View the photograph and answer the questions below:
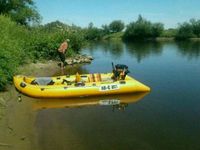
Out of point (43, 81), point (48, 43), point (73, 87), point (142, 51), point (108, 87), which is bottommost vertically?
point (142, 51)

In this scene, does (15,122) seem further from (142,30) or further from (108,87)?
(142,30)

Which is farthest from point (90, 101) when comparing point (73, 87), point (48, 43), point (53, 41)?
point (53, 41)

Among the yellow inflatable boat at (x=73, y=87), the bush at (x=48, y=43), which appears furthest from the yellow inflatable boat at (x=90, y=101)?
the bush at (x=48, y=43)

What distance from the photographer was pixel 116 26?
103m

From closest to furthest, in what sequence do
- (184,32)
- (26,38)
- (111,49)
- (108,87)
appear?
(108,87)
(26,38)
(111,49)
(184,32)

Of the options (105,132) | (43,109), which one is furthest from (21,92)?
(105,132)

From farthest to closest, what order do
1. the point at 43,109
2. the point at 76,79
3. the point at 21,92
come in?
the point at 76,79, the point at 21,92, the point at 43,109

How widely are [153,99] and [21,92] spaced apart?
5.68m

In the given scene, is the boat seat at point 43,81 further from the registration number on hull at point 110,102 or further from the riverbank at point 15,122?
the registration number on hull at point 110,102

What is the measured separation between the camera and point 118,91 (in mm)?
14539

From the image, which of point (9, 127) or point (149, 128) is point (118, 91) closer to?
point (149, 128)

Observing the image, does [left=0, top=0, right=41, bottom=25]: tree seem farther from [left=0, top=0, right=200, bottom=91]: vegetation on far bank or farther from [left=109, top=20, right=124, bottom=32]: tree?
[left=109, top=20, right=124, bottom=32]: tree

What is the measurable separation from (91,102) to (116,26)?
9059 cm

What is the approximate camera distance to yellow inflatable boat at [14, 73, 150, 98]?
13938 millimetres
